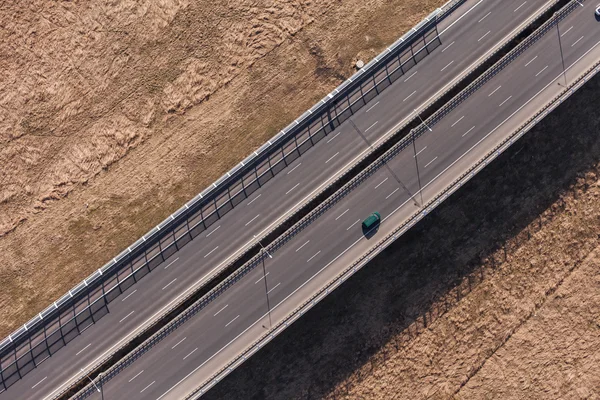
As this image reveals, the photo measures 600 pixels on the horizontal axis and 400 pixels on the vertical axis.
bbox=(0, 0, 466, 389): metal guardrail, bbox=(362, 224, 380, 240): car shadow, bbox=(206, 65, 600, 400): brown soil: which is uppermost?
bbox=(0, 0, 466, 389): metal guardrail

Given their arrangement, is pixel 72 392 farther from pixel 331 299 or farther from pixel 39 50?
pixel 39 50

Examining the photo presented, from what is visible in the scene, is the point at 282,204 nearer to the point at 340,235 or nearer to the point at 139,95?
the point at 340,235

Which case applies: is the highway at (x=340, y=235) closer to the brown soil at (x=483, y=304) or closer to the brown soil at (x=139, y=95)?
the brown soil at (x=483, y=304)

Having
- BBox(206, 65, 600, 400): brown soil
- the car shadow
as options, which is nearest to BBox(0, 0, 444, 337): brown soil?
the car shadow

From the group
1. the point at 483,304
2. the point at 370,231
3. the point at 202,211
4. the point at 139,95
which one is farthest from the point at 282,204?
the point at 483,304

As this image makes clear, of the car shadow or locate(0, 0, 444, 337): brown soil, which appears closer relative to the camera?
the car shadow

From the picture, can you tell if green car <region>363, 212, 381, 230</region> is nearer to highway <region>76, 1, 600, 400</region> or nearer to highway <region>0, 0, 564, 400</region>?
highway <region>76, 1, 600, 400</region>
